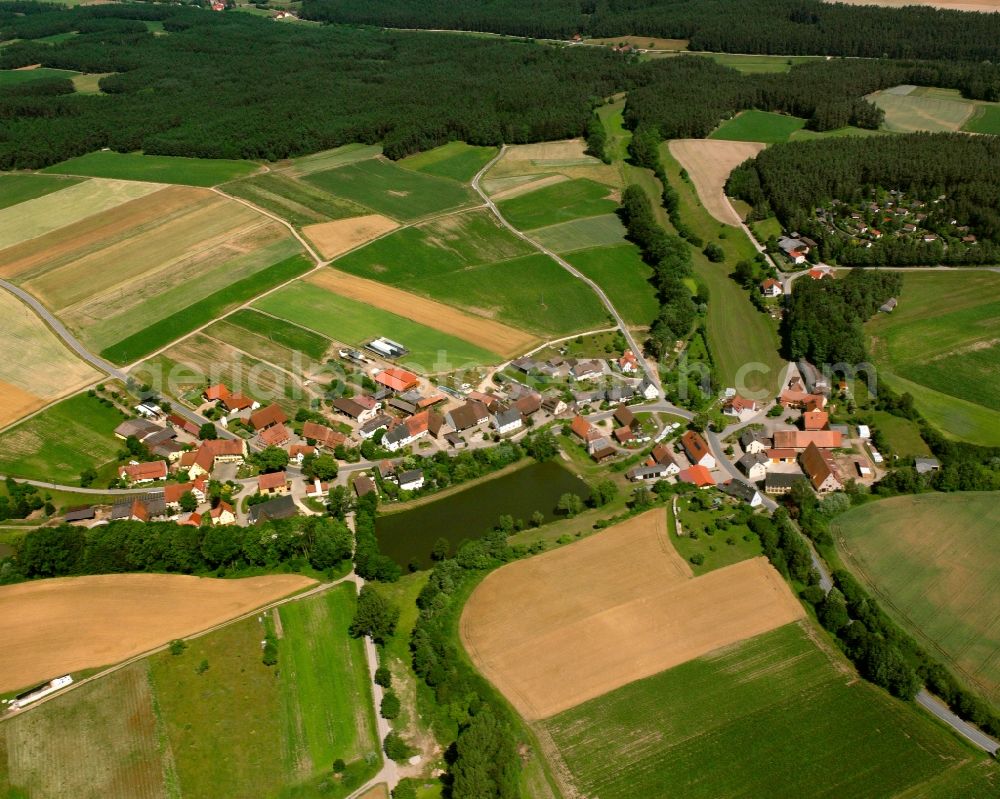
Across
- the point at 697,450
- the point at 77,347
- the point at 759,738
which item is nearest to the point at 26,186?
the point at 77,347

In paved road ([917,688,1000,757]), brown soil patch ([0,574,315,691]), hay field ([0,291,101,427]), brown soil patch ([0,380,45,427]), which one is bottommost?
brown soil patch ([0,574,315,691])

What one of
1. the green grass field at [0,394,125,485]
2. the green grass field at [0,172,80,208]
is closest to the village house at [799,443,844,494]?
the green grass field at [0,394,125,485]

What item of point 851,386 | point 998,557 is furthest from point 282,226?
point 998,557

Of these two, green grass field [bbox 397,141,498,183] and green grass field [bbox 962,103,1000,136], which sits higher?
green grass field [bbox 962,103,1000,136]

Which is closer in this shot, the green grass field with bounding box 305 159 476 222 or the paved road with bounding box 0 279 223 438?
the paved road with bounding box 0 279 223 438

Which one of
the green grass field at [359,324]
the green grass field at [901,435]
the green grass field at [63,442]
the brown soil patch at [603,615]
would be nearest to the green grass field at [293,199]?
the green grass field at [359,324]

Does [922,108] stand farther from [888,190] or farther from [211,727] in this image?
[211,727]

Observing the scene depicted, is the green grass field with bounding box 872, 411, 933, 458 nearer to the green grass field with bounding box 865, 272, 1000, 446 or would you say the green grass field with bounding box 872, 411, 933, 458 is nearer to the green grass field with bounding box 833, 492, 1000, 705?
the green grass field with bounding box 865, 272, 1000, 446

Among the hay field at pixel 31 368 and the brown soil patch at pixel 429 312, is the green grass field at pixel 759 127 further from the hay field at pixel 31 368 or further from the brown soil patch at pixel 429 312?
the hay field at pixel 31 368

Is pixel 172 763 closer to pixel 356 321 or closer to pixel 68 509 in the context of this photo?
pixel 68 509
